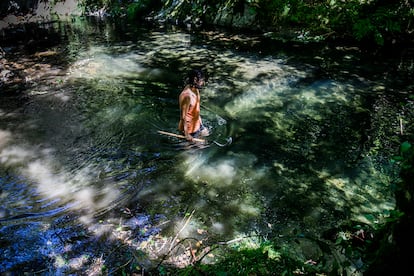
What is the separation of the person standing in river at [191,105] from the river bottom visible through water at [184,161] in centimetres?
35

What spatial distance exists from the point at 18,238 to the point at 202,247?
8.41 feet

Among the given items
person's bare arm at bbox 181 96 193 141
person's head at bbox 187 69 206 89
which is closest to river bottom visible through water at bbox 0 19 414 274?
person's bare arm at bbox 181 96 193 141

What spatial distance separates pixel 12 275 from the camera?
11.8 feet

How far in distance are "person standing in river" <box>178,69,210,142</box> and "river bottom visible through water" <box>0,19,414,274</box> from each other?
0.35 metres

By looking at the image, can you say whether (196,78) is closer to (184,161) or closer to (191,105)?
(191,105)

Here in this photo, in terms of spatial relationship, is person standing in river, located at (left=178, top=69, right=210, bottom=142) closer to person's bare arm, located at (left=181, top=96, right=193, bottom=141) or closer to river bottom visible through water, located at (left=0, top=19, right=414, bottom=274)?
person's bare arm, located at (left=181, top=96, right=193, bottom=141)

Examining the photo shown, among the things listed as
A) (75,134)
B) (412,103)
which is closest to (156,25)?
(75,134)

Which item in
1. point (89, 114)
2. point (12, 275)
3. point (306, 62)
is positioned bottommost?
point (12, 275)

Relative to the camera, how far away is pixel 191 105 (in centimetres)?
602

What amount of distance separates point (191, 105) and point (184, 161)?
44.8 inches

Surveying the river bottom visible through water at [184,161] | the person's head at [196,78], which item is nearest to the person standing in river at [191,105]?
the person's head at [196,78]

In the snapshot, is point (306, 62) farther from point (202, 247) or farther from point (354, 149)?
point (202, 247)

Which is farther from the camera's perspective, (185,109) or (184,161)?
(185,109)

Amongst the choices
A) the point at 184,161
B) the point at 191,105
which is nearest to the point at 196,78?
the point at 191,105
